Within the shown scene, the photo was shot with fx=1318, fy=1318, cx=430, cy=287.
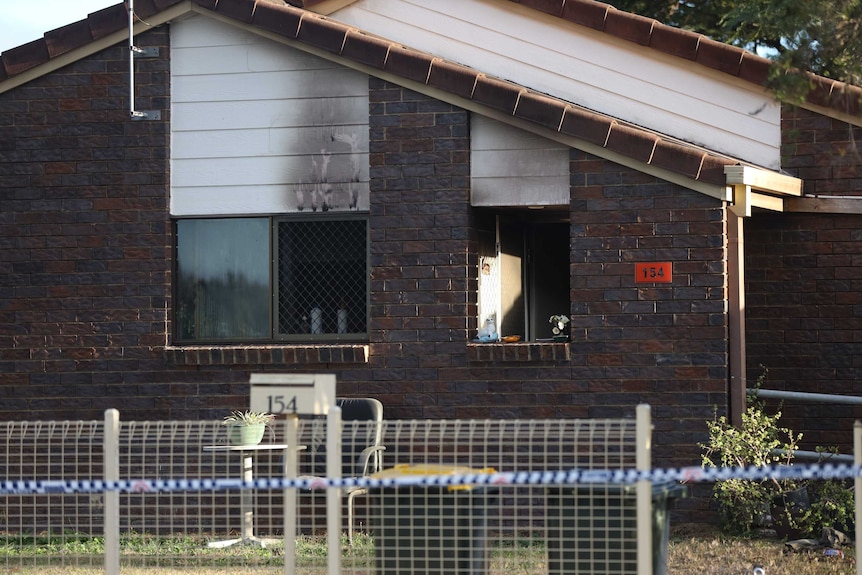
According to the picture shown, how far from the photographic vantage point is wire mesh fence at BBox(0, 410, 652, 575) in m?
7.64

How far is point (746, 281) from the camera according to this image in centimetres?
1188

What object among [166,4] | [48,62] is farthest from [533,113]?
[48,62]

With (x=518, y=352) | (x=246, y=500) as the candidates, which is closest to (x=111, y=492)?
(x=246, y=500)

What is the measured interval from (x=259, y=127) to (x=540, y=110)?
2553 millimetres

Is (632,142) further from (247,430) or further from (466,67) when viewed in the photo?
(247,430)

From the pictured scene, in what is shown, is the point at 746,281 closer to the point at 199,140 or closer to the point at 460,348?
the point at 460,348

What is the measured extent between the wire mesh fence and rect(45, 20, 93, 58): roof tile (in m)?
3.38

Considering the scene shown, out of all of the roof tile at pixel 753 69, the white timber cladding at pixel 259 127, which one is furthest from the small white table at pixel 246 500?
the roof tile at pixel 753 69

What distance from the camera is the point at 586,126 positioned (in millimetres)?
10625

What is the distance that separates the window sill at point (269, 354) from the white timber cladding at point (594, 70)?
117 inches

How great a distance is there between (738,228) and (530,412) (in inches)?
89.1

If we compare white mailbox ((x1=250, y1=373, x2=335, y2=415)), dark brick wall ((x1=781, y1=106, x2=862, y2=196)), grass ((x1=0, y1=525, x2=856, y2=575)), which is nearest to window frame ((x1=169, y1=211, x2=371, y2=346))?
grass ((x1=0, y1=525, x2=856, y2=575))

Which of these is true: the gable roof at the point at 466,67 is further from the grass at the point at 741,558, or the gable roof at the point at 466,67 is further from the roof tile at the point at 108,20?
the grass at the point at 741,558

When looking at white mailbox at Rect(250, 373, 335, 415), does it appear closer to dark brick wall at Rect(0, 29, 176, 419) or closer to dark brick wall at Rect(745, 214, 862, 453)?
dark brick wall at Rect(0, 29, 176, 419)
